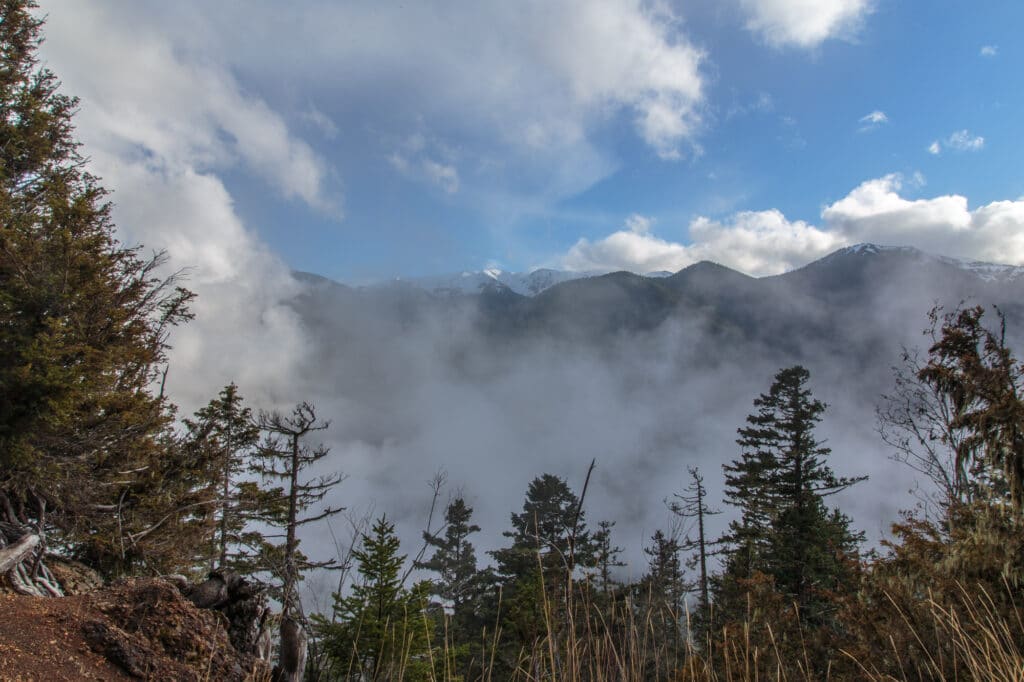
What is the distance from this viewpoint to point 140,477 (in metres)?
12.7

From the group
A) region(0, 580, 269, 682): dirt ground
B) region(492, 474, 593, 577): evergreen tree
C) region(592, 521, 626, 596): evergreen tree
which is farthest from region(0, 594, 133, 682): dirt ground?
region(492, 474, 593, 577): evergreen tree

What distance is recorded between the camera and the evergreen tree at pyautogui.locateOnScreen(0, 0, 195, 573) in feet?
31.9

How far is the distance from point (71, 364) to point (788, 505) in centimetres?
2399

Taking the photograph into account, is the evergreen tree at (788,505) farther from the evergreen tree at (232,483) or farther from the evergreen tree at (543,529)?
the evergreen tree at (232,483)

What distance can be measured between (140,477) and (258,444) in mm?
5272

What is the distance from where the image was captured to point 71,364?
10.3 metres

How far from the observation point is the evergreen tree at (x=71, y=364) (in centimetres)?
972

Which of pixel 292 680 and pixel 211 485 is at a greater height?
pixel 211 485

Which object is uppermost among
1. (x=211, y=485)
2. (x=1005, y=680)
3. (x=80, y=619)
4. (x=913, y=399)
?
(x=913, y=399)

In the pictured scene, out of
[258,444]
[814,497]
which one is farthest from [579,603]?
[814,497]

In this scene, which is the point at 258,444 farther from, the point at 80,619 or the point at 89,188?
the point at 80,619

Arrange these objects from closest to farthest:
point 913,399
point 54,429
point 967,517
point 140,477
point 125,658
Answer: point 125,658 → point 967,517 → point 54,429 → point 140,477 → point 913,399

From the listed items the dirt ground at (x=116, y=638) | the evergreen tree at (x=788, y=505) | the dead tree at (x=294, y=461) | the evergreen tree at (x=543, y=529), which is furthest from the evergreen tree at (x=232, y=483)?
the evergreen tree at (x=788, y=505)

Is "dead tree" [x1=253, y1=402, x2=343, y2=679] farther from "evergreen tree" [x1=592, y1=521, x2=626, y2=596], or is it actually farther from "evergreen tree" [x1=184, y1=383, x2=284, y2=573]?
"evergreen tree" [x1=592, y1=521, x2=626, y2=596]
